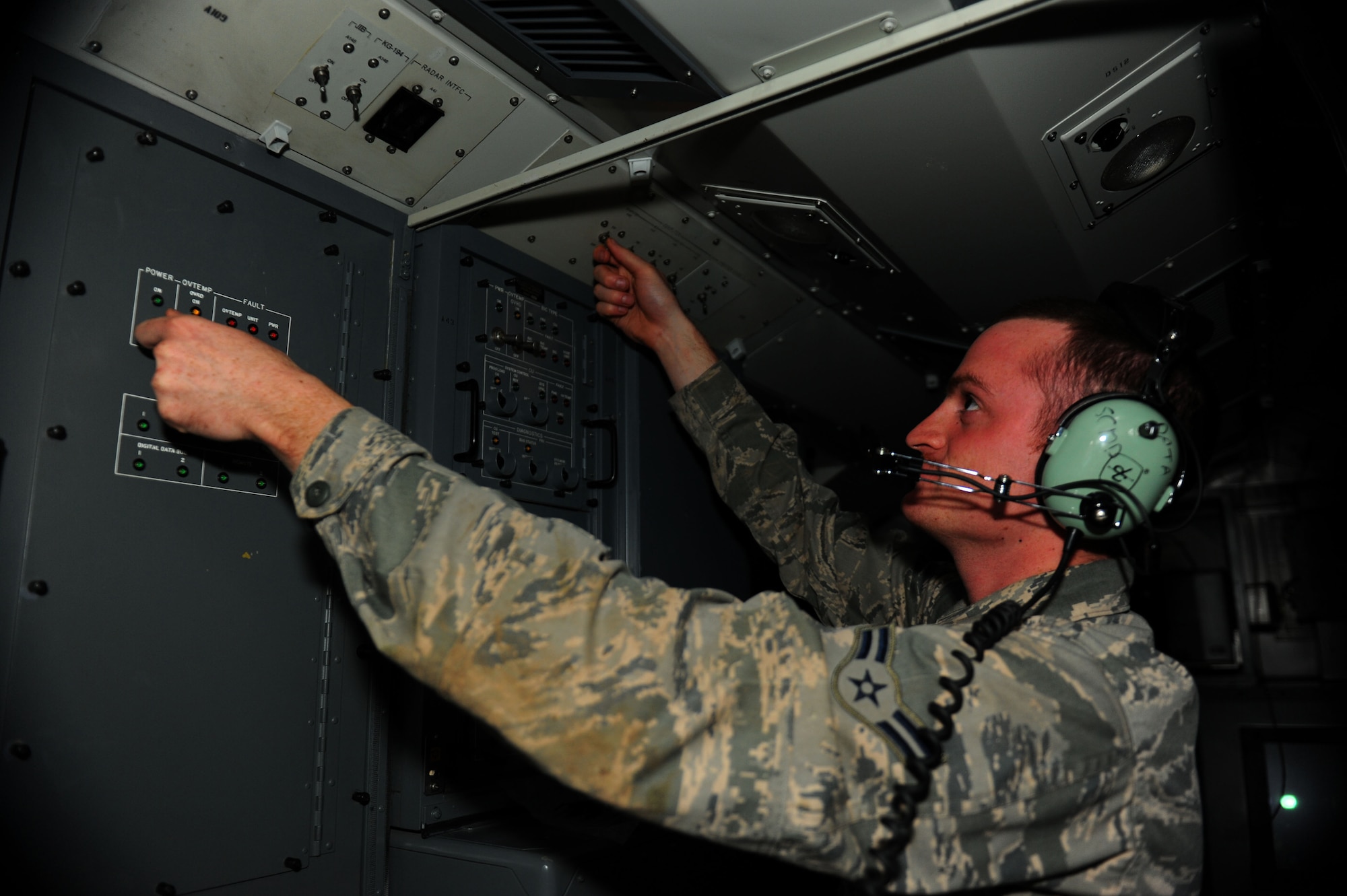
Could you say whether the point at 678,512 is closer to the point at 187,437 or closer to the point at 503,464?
the point at 503,464

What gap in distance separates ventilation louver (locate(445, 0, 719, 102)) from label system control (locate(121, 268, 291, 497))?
710mm

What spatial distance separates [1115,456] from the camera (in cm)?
149

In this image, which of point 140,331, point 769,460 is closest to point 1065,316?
point 769,460

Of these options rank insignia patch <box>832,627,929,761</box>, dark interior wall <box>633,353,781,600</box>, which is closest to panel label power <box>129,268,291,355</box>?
dark interior wall <box>633,353,781,600</box>

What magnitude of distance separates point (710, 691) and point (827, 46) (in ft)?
4.22

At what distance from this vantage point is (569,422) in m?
2.21

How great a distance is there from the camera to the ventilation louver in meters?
1.65

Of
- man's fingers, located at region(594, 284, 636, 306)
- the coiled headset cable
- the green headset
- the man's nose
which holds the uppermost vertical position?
man's fingers, located at region(594, 284, 636, 306)

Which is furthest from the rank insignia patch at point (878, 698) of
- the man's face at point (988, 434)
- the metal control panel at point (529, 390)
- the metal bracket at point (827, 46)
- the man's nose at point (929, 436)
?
the metal bracket at point (827, 46)

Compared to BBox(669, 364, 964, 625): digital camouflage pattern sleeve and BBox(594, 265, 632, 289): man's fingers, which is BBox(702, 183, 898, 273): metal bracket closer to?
BBox(594, 265, 632, 289): man's fingers

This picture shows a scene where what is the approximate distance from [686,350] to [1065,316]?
1.00 m

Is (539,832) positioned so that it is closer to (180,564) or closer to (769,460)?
(180,564)

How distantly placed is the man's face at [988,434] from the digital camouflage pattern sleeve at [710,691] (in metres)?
0.45

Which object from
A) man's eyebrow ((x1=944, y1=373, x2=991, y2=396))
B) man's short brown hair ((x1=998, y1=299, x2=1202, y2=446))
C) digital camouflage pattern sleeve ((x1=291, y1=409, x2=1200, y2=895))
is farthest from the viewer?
man's eyebrow ((x1=944, y1=373, x2=991, y2=396))
